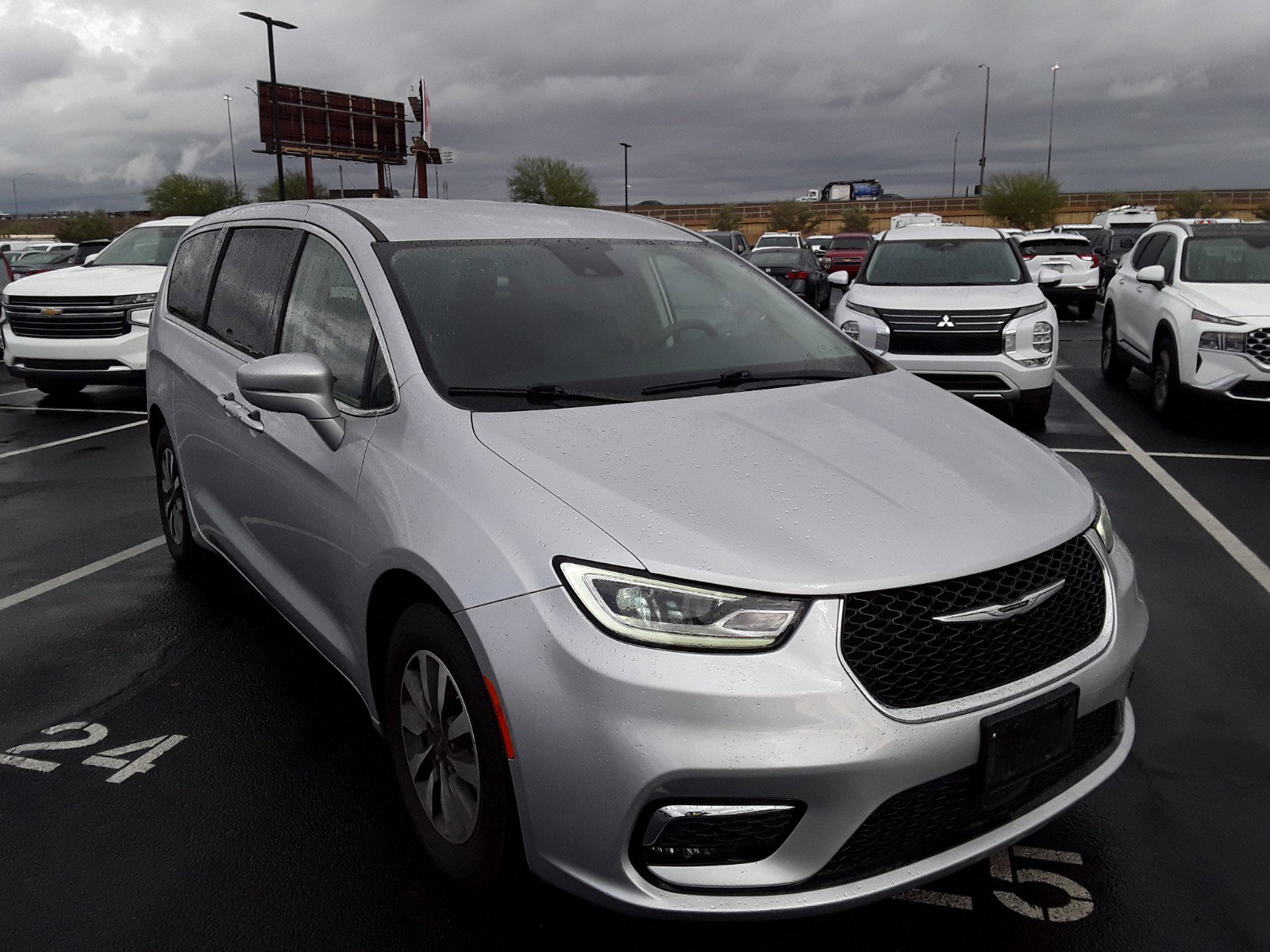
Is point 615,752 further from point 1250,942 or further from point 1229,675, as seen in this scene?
point 1229,675

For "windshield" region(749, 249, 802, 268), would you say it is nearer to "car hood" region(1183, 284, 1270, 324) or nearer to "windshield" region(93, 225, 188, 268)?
"windshield" region(93, 225, 188, 268)

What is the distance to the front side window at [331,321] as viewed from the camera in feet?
10.5

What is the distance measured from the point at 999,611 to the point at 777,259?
21.3 m

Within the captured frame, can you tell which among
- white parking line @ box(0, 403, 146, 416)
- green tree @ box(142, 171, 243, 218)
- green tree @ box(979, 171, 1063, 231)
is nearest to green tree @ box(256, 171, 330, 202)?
green tree @ box(142, 171, 243, 218)

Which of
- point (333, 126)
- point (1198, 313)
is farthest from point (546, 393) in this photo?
point (333, 126)

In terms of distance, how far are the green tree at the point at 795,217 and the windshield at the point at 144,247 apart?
197ft

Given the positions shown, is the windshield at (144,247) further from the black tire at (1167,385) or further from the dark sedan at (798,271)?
the black tire at (1167,385)

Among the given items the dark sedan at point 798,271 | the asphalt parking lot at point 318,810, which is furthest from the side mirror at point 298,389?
the dark sedan at point 798,271

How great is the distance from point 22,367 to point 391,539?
1029 cm

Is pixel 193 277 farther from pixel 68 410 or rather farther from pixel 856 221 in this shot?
pixel 856 221

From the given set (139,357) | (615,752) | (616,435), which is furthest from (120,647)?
(139,357)

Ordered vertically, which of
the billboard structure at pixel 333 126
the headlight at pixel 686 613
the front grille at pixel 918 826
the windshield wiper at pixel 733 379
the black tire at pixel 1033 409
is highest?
the billboard structure at pixel 333 126

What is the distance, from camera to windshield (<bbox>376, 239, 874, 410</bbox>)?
314 cm

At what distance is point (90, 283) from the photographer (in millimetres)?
11188
